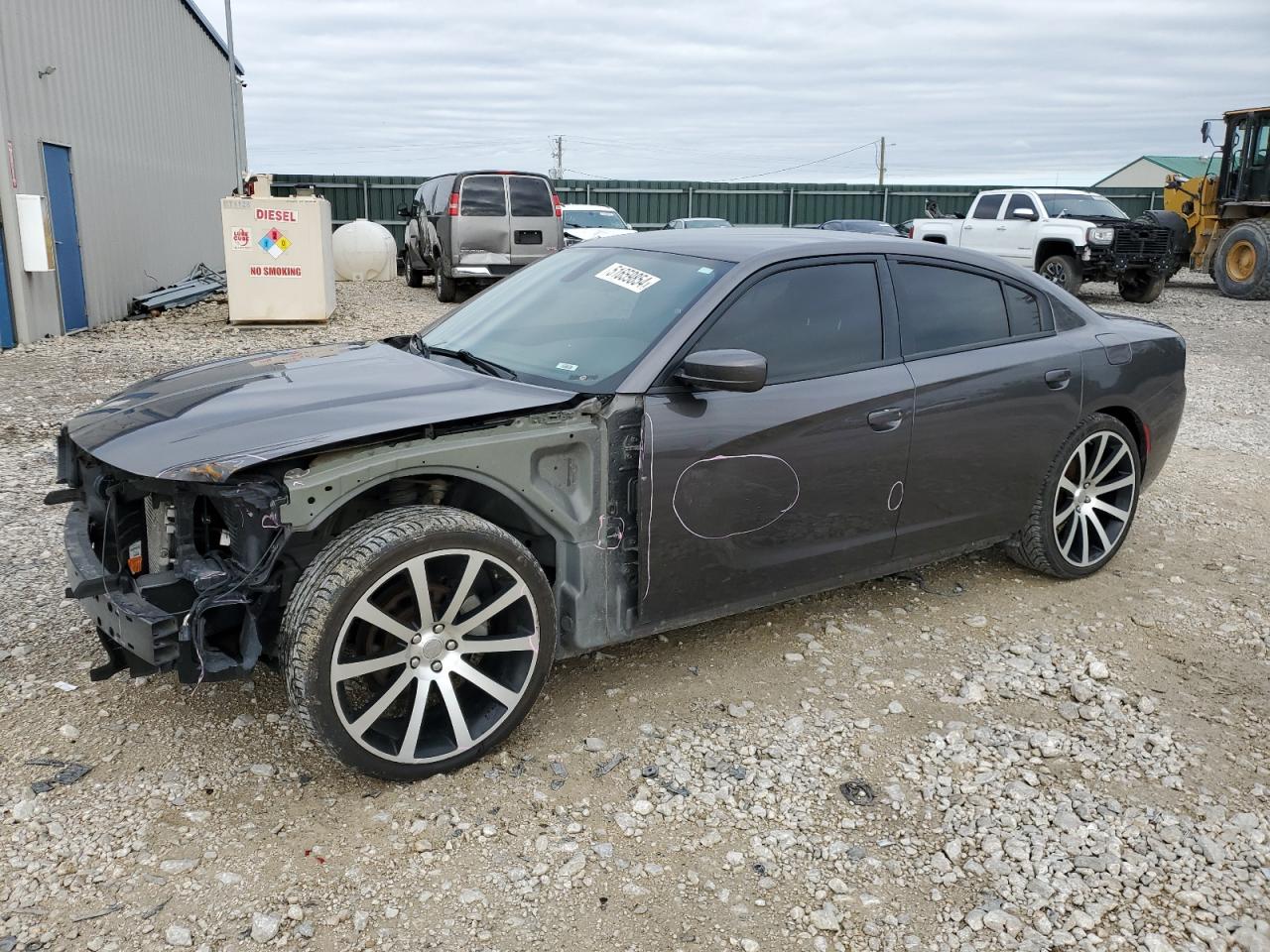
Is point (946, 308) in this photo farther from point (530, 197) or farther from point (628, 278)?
point (530, 197)

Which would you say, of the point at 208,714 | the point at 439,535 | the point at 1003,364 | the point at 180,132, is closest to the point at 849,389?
the point at 1003,364

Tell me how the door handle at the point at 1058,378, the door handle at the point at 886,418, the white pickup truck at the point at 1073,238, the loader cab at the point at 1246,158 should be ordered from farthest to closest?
the loader cab at the point at 1246,158 < the white pickup truck at the point at 1073,238 < the door handle at the point at 1058,378 < the door handle at the point at 886,418

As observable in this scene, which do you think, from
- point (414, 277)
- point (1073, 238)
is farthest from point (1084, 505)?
point (414, 277)

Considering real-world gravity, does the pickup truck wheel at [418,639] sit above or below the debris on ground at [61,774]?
above

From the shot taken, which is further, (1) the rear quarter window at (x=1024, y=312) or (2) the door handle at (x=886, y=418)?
(1) the rear quarter window at (x=1024, y=312)

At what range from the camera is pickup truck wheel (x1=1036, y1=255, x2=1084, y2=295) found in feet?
55.8

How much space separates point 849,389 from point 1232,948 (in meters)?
2.05

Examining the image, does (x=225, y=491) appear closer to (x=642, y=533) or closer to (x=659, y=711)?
(x=642, y=533)

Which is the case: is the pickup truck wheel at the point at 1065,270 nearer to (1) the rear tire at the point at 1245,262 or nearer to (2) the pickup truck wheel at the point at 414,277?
(1) the rear tire at the point at 1245,262

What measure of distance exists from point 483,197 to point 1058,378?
12879mm

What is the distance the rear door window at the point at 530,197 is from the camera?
1614 cm

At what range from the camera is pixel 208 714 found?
3439 millimetres

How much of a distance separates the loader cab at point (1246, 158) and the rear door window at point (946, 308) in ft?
56.5

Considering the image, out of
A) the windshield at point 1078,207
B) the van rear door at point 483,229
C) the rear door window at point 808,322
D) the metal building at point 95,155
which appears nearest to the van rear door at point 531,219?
the van rear door at point 483,229
